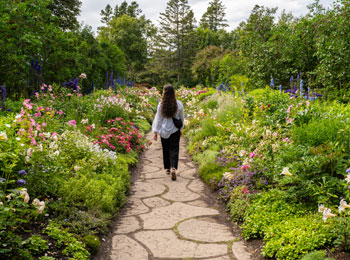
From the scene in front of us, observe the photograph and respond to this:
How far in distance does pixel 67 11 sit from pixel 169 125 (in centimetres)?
1848

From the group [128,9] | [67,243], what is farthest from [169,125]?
[128,9]

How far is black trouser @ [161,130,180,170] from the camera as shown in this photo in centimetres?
587

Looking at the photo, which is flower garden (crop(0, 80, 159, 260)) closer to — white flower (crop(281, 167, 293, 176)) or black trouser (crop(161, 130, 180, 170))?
black trouser (crop(161, 130, 180, 170))

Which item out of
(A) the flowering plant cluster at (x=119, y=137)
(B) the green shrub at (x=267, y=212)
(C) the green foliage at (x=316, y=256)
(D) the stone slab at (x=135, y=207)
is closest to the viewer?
(C) the green foliage at (x=316, y=256)

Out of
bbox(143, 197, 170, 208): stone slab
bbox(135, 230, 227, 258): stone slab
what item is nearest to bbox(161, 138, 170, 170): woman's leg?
bbox(143, 197, 170, 208): stone slab

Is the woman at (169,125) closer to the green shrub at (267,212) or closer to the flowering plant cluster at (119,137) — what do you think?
the flowering plant cluster at (119,137)

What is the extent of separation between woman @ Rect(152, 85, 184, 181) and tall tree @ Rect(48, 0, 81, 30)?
1734 cm

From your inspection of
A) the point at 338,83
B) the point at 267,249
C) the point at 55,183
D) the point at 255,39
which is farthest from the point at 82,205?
the point at 255,39

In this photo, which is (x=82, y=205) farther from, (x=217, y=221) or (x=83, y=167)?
(x=217, y=221)

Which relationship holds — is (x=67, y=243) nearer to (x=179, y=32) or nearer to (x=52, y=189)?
(x=52, y=189)

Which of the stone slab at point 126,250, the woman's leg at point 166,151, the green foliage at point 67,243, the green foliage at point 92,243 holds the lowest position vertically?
the stone slab at point 126,250

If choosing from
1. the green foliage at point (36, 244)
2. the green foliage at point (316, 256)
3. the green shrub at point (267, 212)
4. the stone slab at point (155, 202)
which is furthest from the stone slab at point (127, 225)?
the green foliage at point (316, 256)

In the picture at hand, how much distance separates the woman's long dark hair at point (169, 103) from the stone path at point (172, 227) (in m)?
1.24

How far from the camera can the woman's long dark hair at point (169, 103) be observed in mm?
5742
